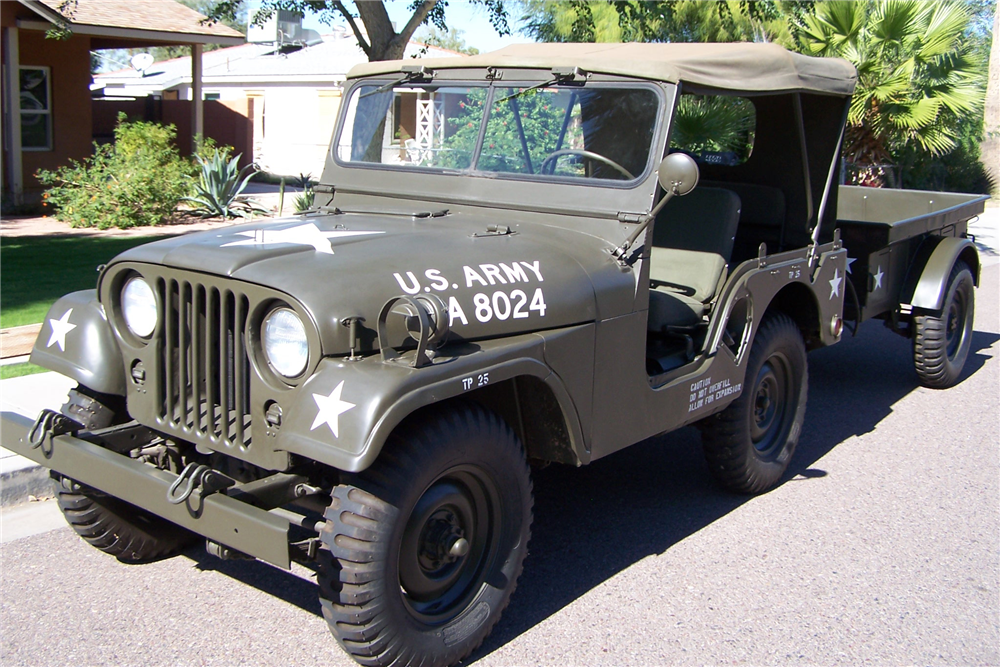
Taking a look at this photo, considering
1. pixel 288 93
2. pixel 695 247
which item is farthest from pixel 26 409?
pixel 288 93

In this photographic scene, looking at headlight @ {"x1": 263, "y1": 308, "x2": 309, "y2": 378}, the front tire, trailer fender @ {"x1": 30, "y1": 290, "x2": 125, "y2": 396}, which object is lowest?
the front tire

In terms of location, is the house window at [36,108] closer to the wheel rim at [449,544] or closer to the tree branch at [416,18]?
the tree branch at [416,18]

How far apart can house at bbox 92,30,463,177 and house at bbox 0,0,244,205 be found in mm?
6703

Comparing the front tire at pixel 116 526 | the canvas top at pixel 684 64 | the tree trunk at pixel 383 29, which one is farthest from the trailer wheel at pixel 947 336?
the tree trunk at pixel 383 29

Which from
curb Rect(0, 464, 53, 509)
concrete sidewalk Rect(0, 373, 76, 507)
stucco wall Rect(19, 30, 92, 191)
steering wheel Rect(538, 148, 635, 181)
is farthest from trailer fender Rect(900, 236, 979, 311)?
stucco wall Rect(19, 30, 92, 191)

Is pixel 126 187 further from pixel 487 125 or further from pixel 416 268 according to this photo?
pixel 416 268

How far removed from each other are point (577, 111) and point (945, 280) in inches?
151

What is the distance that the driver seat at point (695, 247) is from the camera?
187 inches

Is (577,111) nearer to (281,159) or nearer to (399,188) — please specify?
(399,188)

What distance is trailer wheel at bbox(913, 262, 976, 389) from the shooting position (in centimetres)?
673

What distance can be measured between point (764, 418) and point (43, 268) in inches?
296

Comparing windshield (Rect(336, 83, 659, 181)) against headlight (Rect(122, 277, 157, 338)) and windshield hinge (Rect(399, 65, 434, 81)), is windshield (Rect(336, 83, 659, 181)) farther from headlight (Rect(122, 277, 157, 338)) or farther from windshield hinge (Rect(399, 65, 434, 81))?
headlight (Rect(122, 277, 157, 338))

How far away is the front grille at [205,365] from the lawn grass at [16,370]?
10.5 feet

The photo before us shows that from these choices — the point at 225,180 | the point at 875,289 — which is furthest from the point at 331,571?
the point at 225,180
